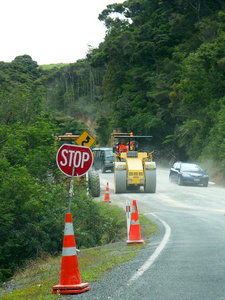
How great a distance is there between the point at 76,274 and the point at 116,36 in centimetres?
6668

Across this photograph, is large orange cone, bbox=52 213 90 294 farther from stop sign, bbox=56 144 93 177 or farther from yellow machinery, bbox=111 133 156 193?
yellow machinery, bbox=111 133 156 193

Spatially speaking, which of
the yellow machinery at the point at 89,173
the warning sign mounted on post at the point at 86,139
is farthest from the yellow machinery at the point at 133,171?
the warning sign mounted on post at the point at 86,139

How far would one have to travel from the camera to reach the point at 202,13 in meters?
60.2

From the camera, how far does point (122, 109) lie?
2653 inches

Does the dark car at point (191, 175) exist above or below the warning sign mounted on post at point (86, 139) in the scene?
below

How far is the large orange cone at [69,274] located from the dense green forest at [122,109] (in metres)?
5.32

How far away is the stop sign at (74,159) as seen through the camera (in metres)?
8.80

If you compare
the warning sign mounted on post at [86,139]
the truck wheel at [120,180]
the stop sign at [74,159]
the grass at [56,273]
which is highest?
the warning sign mounted on post at [86,139]

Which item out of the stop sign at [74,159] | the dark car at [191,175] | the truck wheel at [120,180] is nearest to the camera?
the stop sign at [74,159]

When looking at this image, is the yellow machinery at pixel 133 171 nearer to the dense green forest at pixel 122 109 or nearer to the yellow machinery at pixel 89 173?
the yellow machinery at pixel 89 173

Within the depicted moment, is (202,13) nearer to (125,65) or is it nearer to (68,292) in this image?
(125,65)

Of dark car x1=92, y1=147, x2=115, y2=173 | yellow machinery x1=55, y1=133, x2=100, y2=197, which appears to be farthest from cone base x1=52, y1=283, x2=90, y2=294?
dark car x1=92, y1=147, x2=115, y2=173

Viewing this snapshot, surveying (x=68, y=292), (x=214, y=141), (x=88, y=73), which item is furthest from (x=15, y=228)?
(x=88, y=73)

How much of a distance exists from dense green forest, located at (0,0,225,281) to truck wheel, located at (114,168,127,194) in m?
4.48
